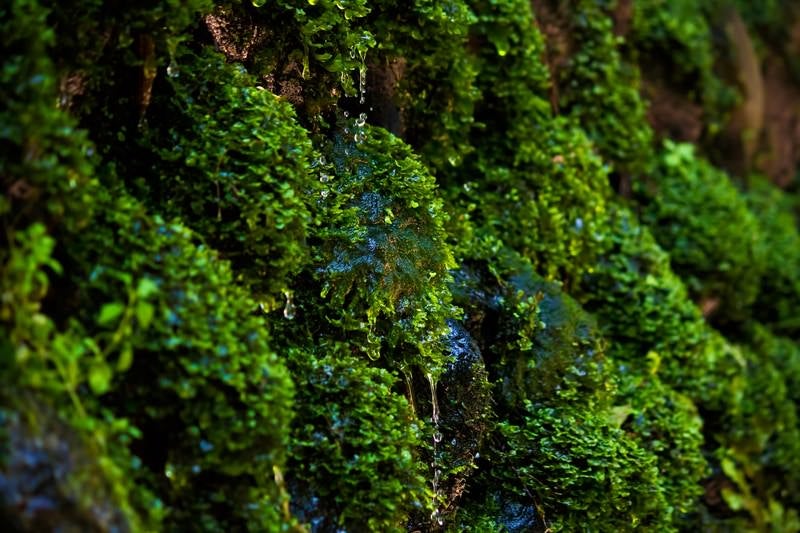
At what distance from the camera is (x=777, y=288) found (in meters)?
7.74

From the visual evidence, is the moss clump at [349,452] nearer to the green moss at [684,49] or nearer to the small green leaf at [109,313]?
the small green leaf at [109,313]

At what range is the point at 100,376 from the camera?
2650 mm

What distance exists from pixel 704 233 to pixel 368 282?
3962mm

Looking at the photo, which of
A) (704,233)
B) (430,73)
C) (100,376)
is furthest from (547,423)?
(704,233)

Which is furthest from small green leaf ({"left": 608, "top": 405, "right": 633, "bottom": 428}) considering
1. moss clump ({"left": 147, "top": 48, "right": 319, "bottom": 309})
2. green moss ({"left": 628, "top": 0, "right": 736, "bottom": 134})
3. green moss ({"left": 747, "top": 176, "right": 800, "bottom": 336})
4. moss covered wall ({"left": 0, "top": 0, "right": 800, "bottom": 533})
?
green moss ({"left": 628, "top": 0, "right": 736, "bottom": 134})

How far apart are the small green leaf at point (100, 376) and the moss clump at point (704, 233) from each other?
5159 mm

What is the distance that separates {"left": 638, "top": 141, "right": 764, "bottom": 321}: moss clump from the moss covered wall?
1.2 inches

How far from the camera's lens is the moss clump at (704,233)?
22.1 ft

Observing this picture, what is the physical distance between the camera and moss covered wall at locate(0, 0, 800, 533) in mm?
2748

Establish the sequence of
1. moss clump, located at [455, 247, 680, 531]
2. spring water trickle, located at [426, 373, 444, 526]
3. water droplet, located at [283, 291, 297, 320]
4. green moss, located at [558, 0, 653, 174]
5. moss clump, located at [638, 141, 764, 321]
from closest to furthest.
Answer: water droplet, located at [283, 291, 297, 320] → spring water trickle, located at [426, 373, 444, 526] → moss clump, located at [455, 247, 680, 531] → green moss, located at [558, 0, 653, 174] → moss clump, located at [638, 141, 764, 321]

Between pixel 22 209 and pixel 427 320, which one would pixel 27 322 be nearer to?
pixel 22 209

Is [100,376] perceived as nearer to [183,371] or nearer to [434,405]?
[183,371]

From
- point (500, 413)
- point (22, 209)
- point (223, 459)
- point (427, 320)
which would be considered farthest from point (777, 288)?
point (22, 209)

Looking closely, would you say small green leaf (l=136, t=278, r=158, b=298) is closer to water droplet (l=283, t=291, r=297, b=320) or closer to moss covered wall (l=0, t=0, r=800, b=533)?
moss covered wall (l=0, t=0, r=800, b=533)
